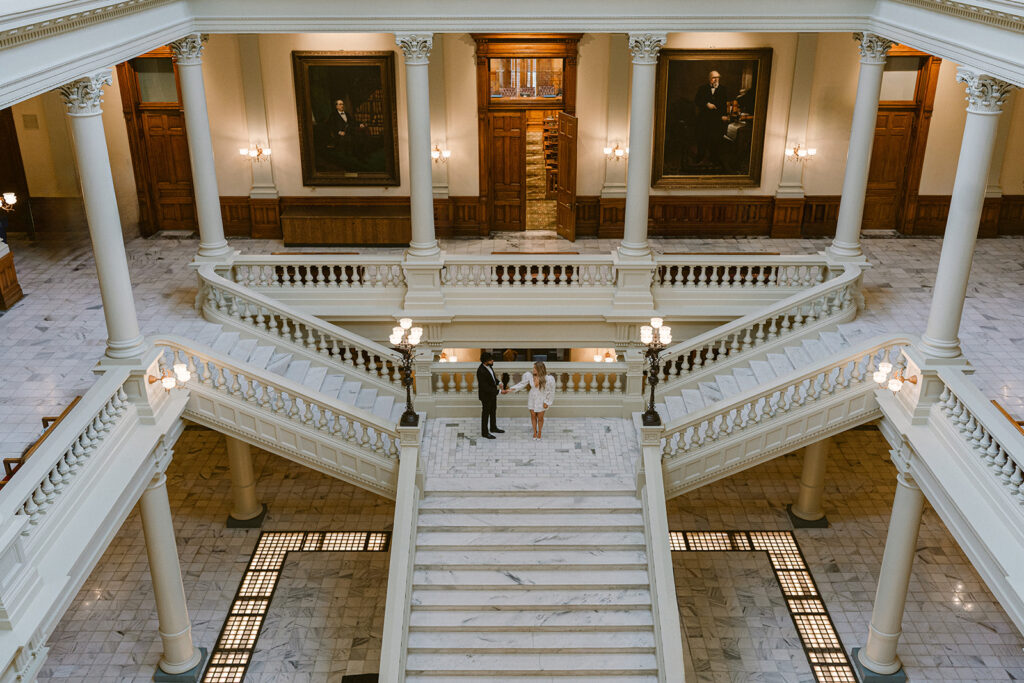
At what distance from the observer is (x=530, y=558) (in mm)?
11461

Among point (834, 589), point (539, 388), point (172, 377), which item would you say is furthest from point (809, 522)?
point (172, 377)

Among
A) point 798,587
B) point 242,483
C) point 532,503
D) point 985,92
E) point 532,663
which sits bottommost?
point 798,587

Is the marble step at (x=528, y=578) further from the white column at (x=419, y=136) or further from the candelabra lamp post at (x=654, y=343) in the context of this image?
the white column at (x=419, y=136)

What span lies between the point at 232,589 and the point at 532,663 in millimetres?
5142

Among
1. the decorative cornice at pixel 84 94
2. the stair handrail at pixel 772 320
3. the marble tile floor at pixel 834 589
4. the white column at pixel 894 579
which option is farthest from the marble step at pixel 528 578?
the decorative cornice at pixel 84 94

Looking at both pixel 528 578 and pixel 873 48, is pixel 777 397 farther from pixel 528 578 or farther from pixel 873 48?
pixel 873 48

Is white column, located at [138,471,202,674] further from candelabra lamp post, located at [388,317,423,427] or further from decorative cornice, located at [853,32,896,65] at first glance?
decorative cornice, located at [853,32,896,65]

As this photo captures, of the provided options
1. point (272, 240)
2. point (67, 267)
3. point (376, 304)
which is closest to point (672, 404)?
point (376, 304)

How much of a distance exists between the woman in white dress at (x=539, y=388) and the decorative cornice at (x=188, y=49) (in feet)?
21.9

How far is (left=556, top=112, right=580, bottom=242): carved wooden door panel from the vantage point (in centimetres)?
1691

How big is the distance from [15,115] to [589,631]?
15.9 m

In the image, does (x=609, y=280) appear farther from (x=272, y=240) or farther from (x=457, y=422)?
(x=272, y=240)

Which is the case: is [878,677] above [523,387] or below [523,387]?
below

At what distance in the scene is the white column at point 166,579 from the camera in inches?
422
